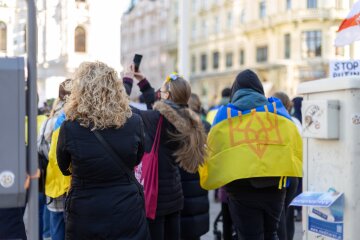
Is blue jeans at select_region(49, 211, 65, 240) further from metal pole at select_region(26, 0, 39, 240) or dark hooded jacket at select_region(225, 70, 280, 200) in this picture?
metal pole at select_region(26, 0, 39, 240)

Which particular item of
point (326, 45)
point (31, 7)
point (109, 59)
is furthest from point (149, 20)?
point (31, 7)

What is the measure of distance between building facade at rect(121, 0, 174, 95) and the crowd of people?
65698mm

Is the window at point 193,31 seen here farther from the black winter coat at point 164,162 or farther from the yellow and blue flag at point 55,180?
the black winter coat at point 164,162

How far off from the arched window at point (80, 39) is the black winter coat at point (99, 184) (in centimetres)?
262

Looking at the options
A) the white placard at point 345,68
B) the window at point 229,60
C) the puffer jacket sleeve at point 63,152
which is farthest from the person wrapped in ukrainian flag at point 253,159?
the window at point 229,60

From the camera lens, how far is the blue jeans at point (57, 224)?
5453 millimetres

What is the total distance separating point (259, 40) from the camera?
5191 cm

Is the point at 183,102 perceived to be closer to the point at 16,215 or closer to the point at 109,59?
the point at 16,215

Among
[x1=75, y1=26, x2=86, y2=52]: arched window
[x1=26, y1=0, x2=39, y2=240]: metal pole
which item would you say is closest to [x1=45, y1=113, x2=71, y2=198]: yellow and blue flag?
[x1=75, y1=26, x2=86, y2=52]: arched window

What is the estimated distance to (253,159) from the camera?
4688 mm

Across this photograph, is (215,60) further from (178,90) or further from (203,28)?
(178,90)

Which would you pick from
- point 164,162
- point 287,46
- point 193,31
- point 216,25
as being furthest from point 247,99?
point 193,31

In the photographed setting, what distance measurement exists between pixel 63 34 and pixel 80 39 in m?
0.54

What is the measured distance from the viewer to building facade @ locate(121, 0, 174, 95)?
2808 inches
